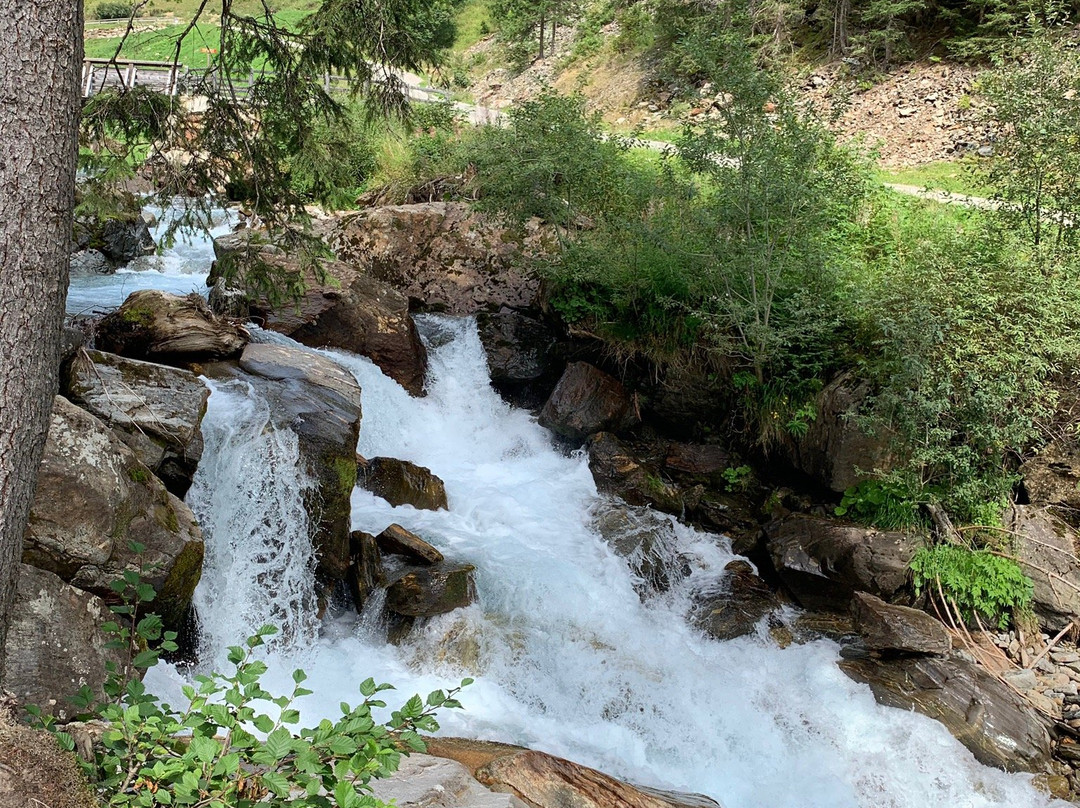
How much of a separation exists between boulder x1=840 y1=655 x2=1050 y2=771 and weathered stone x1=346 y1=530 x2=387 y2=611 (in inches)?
162

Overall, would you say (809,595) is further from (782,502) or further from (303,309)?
(303,309)

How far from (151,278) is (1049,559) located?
12160 mm

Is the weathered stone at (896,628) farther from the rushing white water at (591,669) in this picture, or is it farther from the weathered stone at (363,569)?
the weathered stone at (363,569)

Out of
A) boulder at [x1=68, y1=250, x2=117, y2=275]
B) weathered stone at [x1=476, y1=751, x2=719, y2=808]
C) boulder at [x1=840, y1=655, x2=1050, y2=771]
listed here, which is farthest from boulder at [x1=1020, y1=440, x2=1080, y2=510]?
boulder at [x1=68, y1=250, x2=117, y2=275]

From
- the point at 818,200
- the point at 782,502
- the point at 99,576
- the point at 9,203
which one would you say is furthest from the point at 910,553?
the point at 9,203

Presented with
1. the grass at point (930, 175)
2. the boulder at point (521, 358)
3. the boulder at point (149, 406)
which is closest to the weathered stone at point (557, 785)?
the boulder at point (149, 406)

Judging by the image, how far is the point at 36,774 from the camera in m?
2.38

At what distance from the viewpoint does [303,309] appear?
10.2m

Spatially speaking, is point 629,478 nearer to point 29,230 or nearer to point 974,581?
point 974,581

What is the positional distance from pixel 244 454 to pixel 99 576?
1975mm

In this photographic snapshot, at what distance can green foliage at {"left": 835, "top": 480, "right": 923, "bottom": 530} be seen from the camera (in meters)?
7.57

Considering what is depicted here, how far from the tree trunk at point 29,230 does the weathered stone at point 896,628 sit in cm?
650

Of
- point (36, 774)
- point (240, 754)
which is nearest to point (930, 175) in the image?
point (240, 754)

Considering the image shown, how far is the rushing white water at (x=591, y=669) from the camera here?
590 centimetres
